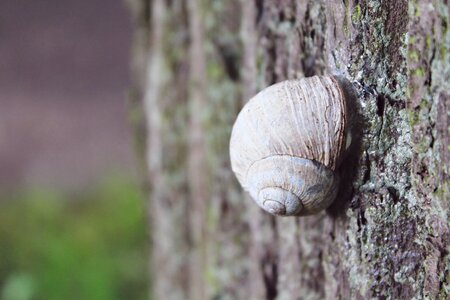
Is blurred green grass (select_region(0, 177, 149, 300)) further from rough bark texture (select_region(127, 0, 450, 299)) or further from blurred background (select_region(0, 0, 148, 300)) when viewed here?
rough bark texture (select_region(127, 0, 450, 299))

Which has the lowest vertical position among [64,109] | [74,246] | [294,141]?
[74,246]

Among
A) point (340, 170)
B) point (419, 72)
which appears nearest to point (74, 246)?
point (340, 170)

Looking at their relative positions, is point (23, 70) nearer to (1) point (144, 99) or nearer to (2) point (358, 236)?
(1) point (144, 99)

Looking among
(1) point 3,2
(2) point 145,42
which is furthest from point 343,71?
(1) point 3,2

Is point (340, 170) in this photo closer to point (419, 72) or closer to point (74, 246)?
point (419, 72)

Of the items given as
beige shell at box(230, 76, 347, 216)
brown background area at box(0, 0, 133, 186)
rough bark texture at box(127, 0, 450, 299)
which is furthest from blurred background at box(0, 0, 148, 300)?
beige shell at box(230, 76, 347, 216)
